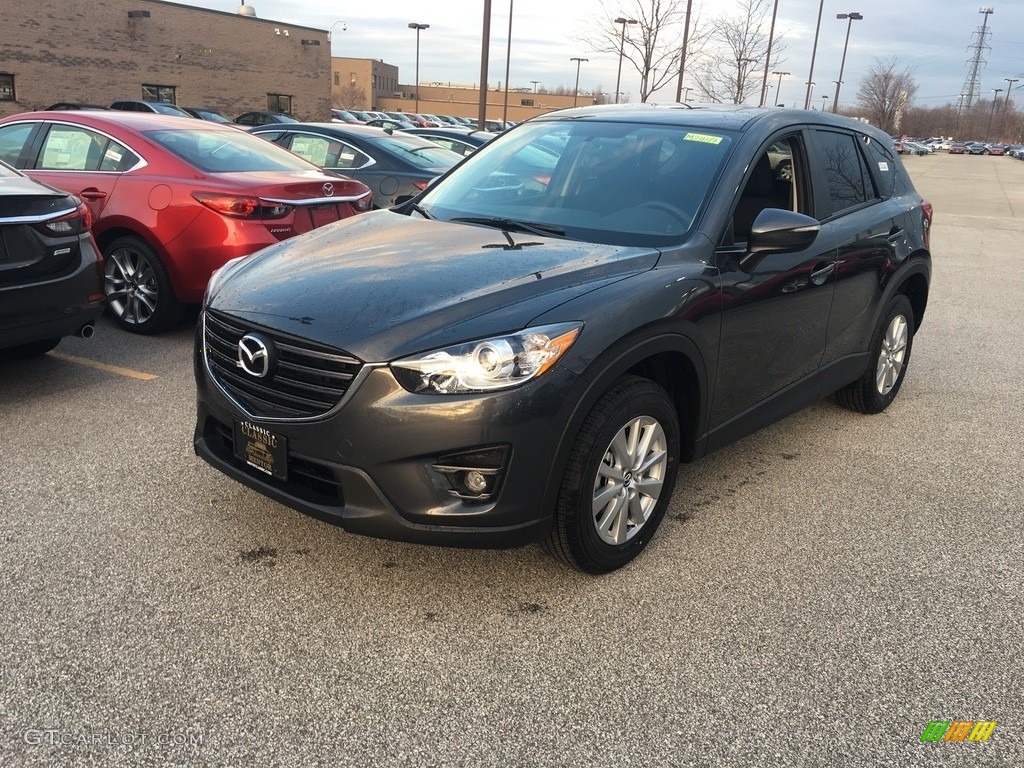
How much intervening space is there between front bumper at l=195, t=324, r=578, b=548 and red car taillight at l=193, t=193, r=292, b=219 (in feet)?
11.5

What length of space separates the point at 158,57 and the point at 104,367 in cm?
3398

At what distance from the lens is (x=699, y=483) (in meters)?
4.28

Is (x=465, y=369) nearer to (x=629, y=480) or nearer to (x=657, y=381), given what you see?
(x=629, y=480)

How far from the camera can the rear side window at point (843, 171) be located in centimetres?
451

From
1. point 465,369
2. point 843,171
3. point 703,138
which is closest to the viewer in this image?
point 465,369

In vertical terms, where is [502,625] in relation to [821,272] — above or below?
below

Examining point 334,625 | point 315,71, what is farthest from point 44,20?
point 334,625

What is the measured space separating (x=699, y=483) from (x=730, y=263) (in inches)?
46.6

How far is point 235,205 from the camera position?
19.9 ft

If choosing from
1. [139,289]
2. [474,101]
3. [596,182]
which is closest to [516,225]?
[596,182]

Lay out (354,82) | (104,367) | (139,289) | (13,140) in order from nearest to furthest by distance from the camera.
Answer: (104,367) < (139,289) < (13,140) < (354,82)

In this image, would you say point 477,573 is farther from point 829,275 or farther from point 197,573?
point 829,275

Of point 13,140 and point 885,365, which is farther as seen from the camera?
point 13,140

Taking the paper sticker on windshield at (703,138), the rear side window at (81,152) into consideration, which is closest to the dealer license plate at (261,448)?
the paper sticker on windshield at (703,138)
